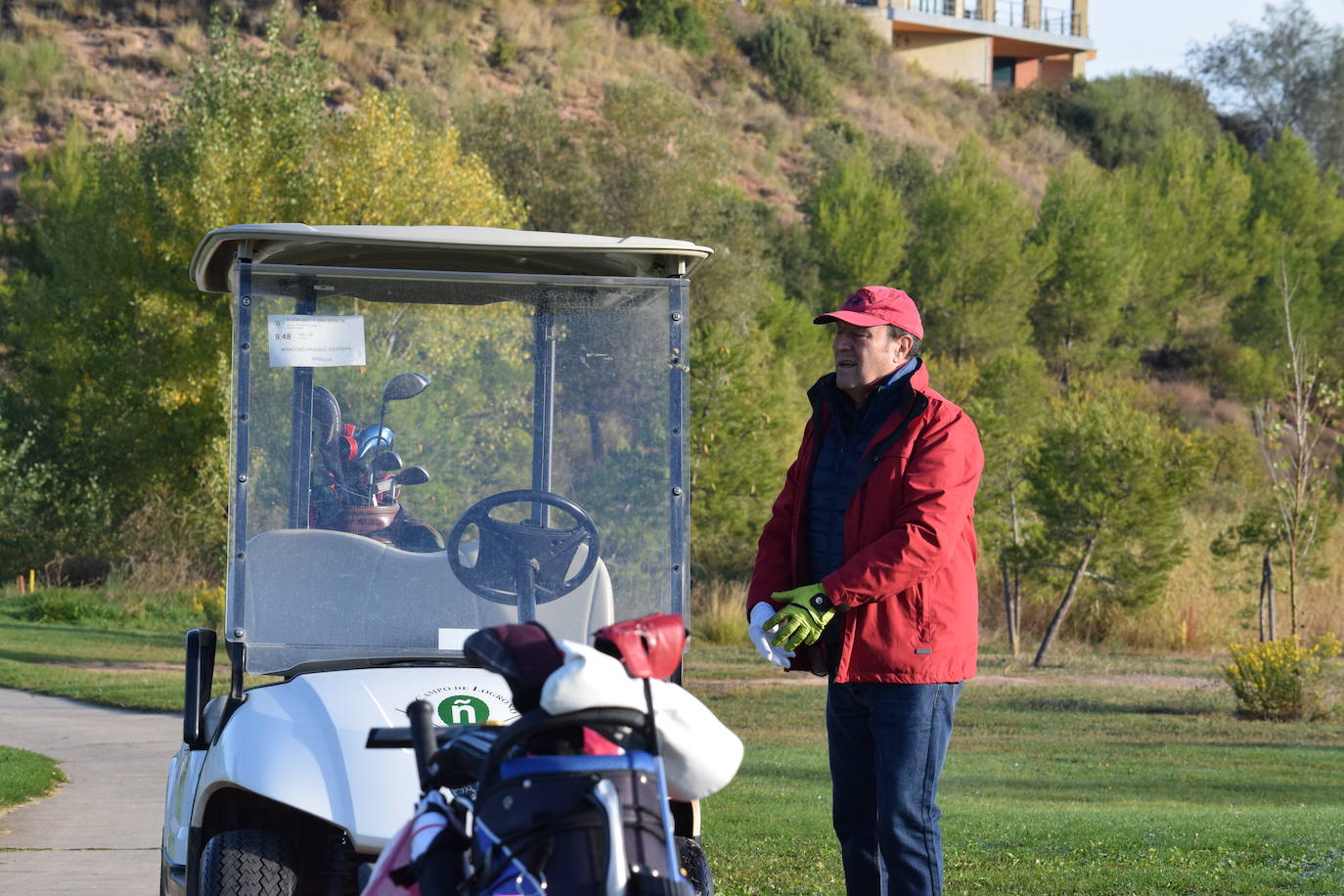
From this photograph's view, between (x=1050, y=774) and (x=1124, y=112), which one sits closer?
(x=1050, y=774)

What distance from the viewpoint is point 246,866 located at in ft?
11.1

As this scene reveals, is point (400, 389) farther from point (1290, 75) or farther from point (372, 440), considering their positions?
point (1290, 75)

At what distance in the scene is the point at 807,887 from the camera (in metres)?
5.81

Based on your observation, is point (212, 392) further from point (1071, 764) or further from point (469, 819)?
point (469, 819)

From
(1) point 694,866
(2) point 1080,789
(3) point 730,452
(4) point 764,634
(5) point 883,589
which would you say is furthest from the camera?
(3) point 730,452

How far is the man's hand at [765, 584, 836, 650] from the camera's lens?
3646 mm

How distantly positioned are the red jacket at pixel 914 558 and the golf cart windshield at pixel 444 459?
53 cm

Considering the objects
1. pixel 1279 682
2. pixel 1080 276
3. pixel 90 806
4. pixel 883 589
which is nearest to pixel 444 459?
pixel 883 589

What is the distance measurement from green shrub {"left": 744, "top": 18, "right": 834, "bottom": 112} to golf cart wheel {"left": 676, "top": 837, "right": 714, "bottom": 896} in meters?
53.9

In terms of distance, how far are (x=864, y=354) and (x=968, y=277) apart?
1306 inches

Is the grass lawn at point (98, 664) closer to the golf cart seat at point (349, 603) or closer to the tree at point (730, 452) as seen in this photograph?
the tree at point (730, 452)

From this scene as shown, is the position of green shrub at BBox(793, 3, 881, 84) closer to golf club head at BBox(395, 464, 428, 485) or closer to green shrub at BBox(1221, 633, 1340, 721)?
green shrub at BBox(1221, 633, 1340, 721)

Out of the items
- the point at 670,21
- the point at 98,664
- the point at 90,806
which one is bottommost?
the point at 98,664

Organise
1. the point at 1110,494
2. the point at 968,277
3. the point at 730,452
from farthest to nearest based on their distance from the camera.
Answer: the point at 968,277 → the point at 730,452 → the point at 1110,494
